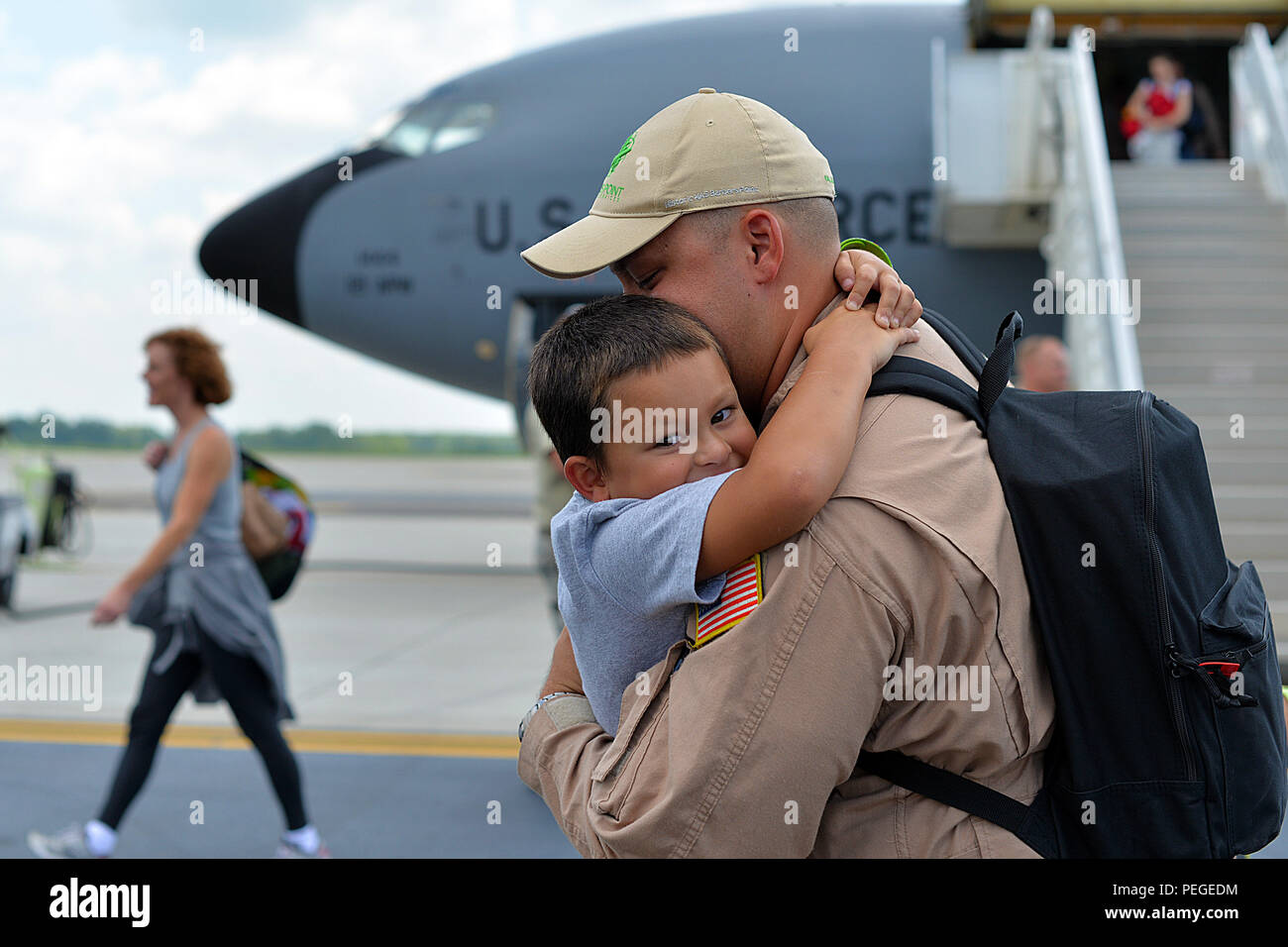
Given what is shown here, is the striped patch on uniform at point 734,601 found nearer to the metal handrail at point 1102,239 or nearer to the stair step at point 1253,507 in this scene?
the metal handrail at point 1102,239

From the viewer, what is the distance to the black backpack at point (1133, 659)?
4.08 feet

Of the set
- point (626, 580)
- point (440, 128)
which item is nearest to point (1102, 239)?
point (440, 128)

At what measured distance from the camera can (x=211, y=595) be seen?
4.32 metres

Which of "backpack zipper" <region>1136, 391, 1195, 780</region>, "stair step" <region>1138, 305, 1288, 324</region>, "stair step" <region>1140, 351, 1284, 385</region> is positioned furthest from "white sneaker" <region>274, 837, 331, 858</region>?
"stair step" <region>1138, 305, 1288, 324</region>

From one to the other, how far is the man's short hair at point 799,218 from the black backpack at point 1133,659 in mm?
240

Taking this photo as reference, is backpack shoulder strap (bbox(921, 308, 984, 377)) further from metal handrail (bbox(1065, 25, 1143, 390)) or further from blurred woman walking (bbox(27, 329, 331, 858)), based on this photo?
metal handrail (bbox(1065, 25, 1143, 390))

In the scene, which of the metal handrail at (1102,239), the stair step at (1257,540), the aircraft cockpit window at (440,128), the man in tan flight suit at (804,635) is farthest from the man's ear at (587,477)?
the aircraft cockpit window at (440,128)

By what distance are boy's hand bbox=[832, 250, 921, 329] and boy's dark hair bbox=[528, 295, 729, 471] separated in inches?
7.5

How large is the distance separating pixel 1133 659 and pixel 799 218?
66cm

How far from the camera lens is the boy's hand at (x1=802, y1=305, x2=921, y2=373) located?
133 centimetres

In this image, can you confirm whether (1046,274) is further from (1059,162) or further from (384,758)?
(384,758)

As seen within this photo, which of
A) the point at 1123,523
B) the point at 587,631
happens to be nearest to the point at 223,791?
the point at 587,631

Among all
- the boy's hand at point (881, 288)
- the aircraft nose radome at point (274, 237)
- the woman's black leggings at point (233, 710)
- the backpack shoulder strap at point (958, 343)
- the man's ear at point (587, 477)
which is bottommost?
the woman's black leggings at point (233, 710)

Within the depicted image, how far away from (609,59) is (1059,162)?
4.09 metres
